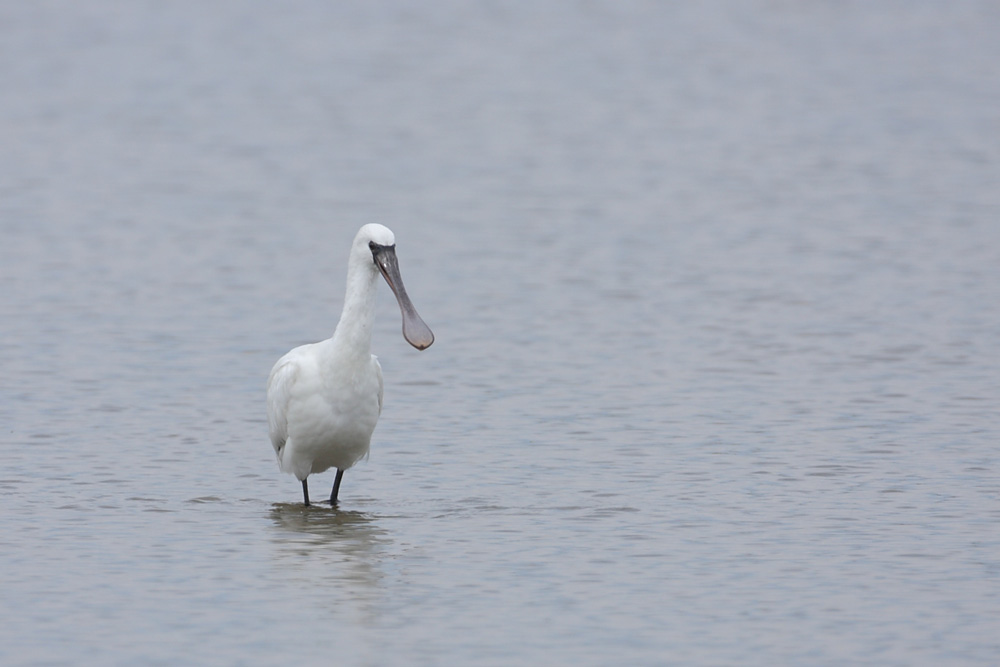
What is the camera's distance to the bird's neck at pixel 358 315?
33.7 ft

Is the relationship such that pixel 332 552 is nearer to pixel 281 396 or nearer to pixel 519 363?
pixel 281 396

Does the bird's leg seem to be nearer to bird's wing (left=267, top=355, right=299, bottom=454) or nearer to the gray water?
the gray water

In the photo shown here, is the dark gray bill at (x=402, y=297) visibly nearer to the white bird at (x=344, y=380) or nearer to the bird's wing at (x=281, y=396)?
the white bird at (x=344, y=380)

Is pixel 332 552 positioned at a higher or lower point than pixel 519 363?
lower

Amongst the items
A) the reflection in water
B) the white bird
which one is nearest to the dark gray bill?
the white bird

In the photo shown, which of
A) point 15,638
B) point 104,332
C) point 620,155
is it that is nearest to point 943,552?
point 15,638

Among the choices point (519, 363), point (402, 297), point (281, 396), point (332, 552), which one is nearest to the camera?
point (332, 552)

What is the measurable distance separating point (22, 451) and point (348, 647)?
4.30 meters

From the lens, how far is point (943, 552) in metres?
9.48

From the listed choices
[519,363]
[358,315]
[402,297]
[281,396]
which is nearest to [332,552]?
[281,396]

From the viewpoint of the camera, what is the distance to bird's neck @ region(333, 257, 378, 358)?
10.3m

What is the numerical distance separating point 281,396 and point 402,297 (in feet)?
2.83

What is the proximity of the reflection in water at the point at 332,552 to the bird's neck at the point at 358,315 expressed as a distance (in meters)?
0.93

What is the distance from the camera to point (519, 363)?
14273 mm
